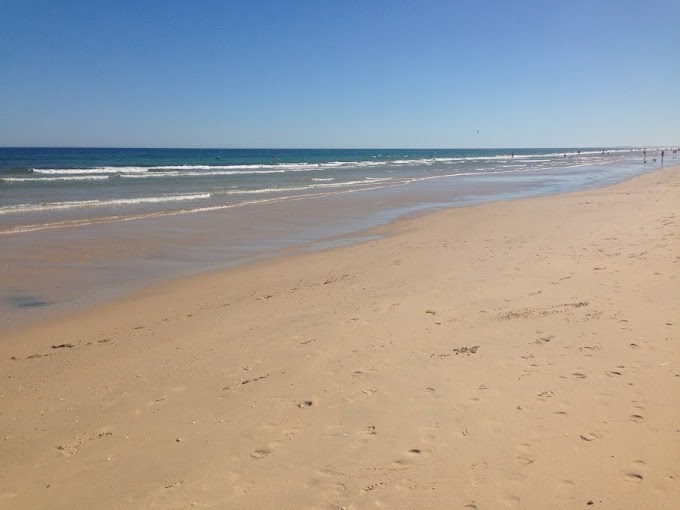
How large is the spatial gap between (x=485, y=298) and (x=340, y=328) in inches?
85.9

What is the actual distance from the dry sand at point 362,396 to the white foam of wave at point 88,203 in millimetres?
14430

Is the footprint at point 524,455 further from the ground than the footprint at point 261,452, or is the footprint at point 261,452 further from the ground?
the footprint at point 524,455

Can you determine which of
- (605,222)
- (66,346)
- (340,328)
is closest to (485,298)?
(340,328)

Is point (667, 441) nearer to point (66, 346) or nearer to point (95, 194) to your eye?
point (66, 346)

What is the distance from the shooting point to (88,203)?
21906 mm

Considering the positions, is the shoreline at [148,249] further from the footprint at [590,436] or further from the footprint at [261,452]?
the footprint at [590,436]

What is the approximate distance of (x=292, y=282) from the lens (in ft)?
29.6

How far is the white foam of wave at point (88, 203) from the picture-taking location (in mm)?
19655

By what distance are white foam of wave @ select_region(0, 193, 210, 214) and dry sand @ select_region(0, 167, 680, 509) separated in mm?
14430

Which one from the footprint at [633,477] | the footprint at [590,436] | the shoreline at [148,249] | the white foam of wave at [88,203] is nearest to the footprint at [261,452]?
the footprint at [590,436]

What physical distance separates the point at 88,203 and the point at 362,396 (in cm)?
2087

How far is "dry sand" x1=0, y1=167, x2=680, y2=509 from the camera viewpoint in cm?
325

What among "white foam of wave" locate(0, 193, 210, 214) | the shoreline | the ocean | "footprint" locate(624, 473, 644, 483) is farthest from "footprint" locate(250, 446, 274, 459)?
"white foam of wave" locate(0, 193, 210, 214)

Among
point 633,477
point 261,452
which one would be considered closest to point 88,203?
point 261,452
